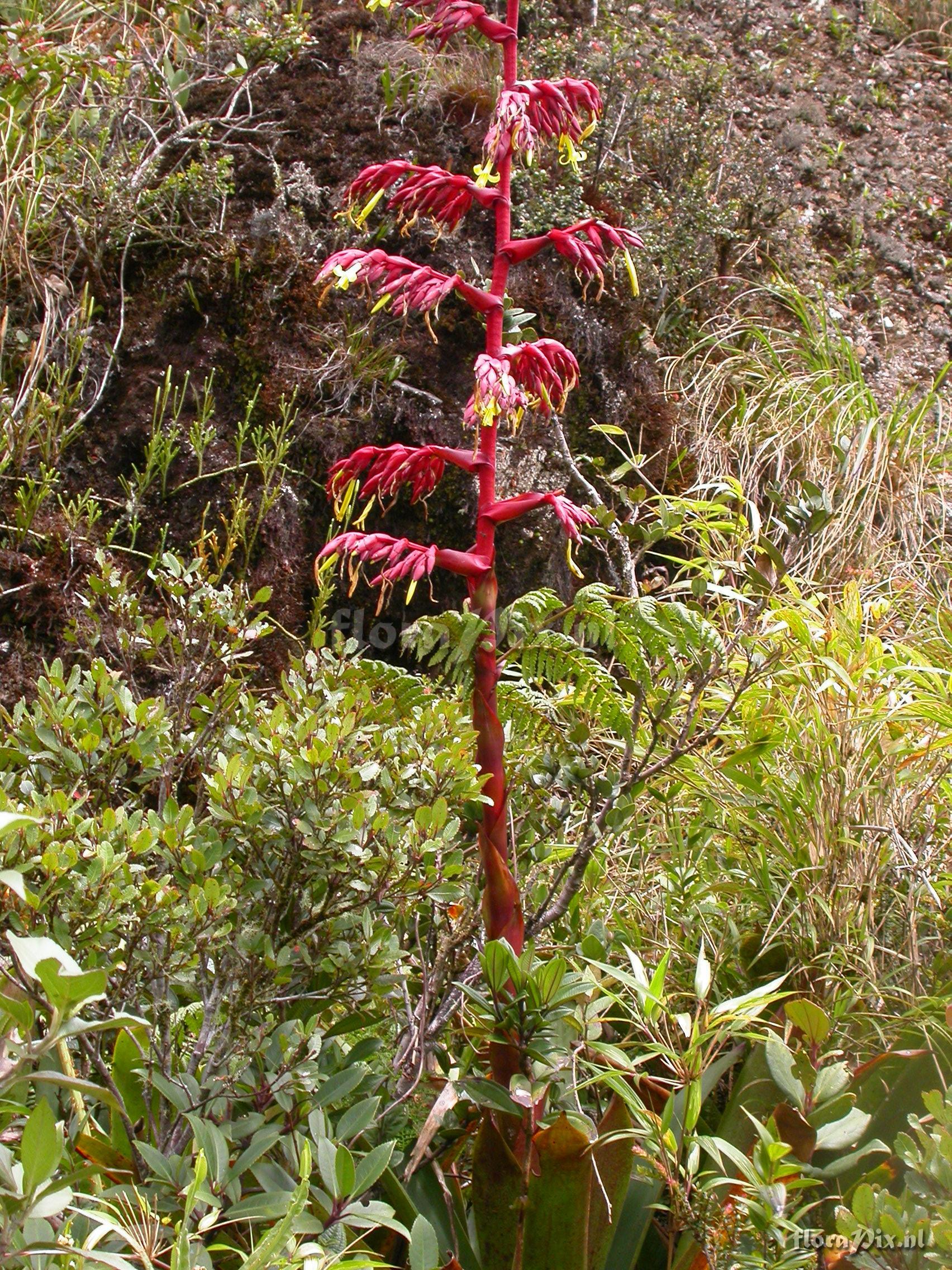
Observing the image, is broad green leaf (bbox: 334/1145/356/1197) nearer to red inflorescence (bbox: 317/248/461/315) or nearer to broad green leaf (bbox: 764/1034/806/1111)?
broad green leaf (bbox: 764/1034/806/1111)

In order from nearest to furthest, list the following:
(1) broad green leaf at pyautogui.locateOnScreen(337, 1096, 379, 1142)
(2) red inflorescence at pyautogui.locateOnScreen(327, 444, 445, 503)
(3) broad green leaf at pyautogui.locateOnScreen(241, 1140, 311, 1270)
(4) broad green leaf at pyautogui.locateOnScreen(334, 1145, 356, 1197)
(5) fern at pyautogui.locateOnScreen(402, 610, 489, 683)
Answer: (3) broad green leaf at pyautogui.locateOnScreen(241, 1140, 311, 1270) < (4) broad green leaf at pyautogui.locateOnScreen(334, 1145, 356, 1197) < (1) broad green leaf at pyautogui.locateOnScreen(337, 1096, 379, 1142) < (5) fern at pyautogui.locateOnScreen(402, 610, 489, 683) < (2) red inflorescence at pyautogui.locateOnScreen(327, 444, 445, 503)

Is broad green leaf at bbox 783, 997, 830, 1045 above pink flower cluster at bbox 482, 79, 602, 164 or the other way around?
the other way around

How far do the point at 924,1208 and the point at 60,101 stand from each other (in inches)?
180

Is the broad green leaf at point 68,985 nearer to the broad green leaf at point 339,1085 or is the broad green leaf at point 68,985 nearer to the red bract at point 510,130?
the broad green leaf at point 339,1085

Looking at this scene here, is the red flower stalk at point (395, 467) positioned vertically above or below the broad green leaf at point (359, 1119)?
above

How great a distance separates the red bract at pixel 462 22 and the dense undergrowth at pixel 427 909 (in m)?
0.70

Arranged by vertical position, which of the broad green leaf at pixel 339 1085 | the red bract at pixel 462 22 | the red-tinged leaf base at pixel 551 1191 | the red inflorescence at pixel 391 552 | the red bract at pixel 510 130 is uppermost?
the red bract at pixel 462 22

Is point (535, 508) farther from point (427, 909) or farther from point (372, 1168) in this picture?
point (372, 1168)

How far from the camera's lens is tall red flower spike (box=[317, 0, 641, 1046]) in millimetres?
1339

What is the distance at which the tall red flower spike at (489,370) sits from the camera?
134 cm

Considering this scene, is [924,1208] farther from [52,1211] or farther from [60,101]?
[60,101]

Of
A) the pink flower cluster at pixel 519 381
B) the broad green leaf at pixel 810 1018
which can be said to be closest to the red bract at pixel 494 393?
the pink flower cluster at pixel 519 381

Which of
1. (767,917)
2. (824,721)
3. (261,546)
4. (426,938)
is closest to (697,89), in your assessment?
(261,546)

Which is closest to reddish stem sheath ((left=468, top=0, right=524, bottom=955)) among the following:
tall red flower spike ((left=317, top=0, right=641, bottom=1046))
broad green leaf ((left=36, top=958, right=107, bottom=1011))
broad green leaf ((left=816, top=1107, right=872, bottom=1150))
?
tall red flower spike ((left=317, top=0, right=641, bottom=1046))
